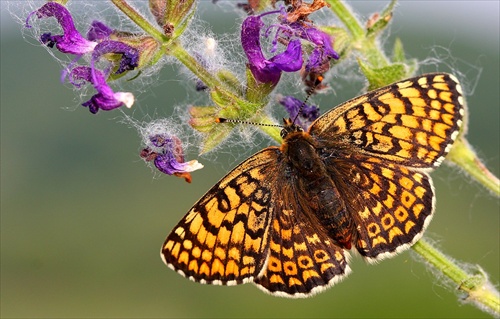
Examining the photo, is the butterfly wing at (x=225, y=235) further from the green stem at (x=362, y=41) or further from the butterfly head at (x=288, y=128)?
the green stem at (x=362, y=41)

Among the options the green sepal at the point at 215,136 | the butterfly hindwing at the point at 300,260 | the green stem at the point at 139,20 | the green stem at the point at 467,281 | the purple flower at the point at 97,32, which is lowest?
the green stem at the point at 467,281

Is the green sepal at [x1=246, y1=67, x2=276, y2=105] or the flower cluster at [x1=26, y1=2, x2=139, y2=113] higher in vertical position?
the flower cluster at [x1=26, y1=2, x2=139, y2=113]

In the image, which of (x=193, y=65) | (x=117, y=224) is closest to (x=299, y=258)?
(x=193, y=65)

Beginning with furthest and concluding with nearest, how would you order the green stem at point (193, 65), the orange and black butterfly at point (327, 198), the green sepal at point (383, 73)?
the green sepal at point (383, 73) < the orange and black butterfly at point (327, 198) < the green stem at point (193, 65)

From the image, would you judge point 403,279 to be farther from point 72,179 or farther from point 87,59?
point 87,59

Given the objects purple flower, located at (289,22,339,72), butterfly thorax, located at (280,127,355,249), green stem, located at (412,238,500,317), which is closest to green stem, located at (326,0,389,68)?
purple flower, located at (289,22,339,72)

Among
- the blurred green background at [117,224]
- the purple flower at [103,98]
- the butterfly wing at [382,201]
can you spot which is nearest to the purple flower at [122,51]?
the purple flower at [103,98]

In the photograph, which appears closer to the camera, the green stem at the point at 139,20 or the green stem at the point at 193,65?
the green stem at the point at 139,20

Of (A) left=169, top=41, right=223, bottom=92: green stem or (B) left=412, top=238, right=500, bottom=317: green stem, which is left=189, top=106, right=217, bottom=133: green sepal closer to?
(A) left=169, top=41, right=223, bottom=92: green stem
